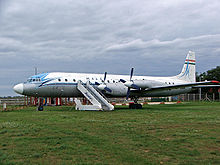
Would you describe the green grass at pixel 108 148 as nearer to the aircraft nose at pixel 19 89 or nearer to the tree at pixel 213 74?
the aircraft nose at pixel 19 89

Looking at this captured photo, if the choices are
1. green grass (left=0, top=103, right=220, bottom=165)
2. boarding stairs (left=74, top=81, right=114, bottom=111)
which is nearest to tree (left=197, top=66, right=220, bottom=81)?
boarding stairs (left=74, top=81, right=114, bottom=111)

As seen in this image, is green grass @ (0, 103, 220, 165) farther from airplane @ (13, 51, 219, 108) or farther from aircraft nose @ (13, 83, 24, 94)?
airplane @ (13, 51, 219, 108)

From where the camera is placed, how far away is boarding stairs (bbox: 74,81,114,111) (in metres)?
23.1

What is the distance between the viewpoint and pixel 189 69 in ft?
118

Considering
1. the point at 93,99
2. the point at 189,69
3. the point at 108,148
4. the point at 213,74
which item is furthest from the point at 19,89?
the point at 213,74

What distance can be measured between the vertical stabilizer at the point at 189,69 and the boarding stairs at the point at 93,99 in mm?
15800

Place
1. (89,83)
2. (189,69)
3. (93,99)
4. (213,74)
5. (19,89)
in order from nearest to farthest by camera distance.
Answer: (19,89)
(93,99)
(89,83)
(189,69)
(213,74)

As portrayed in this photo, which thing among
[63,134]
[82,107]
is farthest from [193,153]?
[82,107]

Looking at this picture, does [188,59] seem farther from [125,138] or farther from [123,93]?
[125,138]

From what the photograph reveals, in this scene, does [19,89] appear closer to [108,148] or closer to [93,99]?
[93,99]

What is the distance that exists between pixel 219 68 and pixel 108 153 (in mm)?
67758

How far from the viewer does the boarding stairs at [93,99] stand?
23109 mm

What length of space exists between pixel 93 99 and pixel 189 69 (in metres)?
18.5

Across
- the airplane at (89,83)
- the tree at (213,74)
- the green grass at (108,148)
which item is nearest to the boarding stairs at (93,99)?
the airplane at (89,83)
